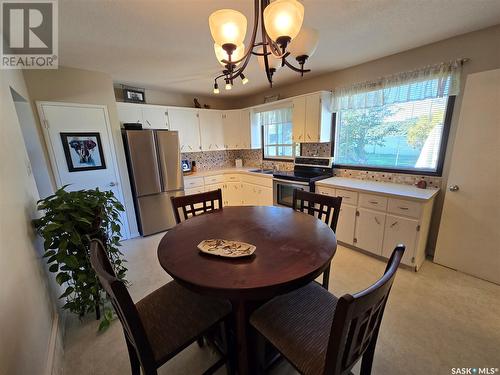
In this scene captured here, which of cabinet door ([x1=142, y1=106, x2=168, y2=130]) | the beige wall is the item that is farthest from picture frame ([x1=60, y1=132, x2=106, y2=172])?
the beige wall

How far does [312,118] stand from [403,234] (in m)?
1.97

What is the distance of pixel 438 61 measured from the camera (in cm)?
222

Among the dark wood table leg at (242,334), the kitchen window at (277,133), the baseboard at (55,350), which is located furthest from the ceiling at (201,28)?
the baseboard at (55,350)

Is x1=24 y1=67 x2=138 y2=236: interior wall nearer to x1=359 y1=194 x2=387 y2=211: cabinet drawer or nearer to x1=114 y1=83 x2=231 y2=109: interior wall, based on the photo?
x1=114 y1=83 x2=231 y2=109: interior wall

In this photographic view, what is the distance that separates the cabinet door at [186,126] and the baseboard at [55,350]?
9.76ft

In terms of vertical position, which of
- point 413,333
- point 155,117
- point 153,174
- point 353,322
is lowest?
point 413,333

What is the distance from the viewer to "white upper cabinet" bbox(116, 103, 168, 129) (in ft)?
10.8

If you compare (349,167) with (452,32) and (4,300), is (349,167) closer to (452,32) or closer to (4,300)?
(452,32)

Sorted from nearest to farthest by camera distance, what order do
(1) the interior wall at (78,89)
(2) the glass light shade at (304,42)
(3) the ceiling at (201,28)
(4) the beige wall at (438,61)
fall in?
(2) the glass light shade at (304,42) < (3) the ceiling at (201,28) < (4) the beige wall at (438,61) < (1) the interior wall at (78,89)

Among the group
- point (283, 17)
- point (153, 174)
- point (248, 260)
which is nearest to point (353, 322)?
point (248, 260)

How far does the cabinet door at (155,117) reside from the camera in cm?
348

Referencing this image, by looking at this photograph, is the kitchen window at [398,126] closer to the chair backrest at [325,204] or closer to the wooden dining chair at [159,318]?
the chair backrest at [325,204]

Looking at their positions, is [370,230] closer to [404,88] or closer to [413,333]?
[413,333]

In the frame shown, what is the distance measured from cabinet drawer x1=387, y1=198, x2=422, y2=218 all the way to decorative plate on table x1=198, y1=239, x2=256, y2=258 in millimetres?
1919
